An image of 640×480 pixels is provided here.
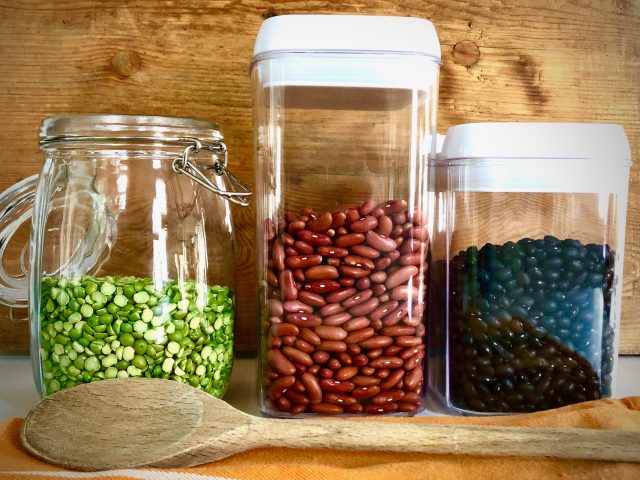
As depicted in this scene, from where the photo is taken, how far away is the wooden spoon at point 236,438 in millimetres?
547

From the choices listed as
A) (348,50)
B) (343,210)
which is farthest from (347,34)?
(343,210)

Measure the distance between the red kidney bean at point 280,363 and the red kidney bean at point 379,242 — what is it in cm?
14

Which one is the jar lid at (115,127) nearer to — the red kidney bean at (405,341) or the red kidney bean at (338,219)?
the red kidney bean at (338,219)

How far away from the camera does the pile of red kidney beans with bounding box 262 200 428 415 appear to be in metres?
0.69

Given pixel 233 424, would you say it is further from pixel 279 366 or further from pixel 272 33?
pixel 272 33

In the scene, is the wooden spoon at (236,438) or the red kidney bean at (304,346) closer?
the wooden spoon at (236,438)

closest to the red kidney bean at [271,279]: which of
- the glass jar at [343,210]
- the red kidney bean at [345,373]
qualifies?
the glass jar at [343,210]

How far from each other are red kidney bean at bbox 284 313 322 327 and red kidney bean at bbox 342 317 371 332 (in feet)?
0.09

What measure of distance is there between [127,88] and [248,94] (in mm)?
165

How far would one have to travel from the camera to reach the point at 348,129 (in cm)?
72

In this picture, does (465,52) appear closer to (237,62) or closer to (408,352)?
(237,62)

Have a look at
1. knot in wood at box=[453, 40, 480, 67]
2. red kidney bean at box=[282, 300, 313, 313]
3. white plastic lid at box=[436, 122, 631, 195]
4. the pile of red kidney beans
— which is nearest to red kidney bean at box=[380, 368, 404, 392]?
the pile of red kidney beans

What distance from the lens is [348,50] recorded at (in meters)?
0.68

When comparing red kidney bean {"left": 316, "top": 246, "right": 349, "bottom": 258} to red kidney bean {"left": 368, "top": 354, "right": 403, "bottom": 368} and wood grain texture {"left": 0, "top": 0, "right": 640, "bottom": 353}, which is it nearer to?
red kidney bean {"left": 368, "top": 354, "right": 403, "bottom": 368}
